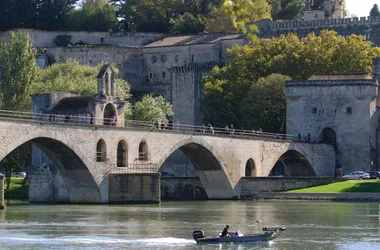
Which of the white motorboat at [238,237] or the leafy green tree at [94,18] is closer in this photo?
the white motorboat at [238,237]

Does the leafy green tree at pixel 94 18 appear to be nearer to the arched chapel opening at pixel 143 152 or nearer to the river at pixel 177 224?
the arched chapel opening at pixel 143 152

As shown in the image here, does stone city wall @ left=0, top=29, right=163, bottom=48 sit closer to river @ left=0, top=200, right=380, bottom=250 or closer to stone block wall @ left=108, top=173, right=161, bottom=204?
river @ left=0, top=200, right=380, bottom=250

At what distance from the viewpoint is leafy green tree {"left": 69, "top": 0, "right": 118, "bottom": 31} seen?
484 ft

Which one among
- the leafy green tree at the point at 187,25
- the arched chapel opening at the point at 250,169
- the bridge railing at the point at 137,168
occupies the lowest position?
the bridge railing at the point at 137,168

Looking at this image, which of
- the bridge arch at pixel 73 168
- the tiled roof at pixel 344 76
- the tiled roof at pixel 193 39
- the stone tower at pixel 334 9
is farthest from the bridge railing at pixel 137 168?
the stone tower at pixel 334 9

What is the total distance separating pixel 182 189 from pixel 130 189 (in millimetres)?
14964

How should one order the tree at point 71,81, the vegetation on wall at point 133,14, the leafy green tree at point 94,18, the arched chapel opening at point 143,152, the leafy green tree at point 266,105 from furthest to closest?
the leafy green tree at point 94,18
the vegetation on wall at point 133,14
the leafy green tree at point 266,105
the tree at point 71,81
the arched chapel opening at point 143,152

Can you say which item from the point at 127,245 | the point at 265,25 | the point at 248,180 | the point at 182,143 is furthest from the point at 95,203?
the point at 265,25

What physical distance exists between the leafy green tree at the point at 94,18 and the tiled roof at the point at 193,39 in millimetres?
10423

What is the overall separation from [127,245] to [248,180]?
39202 mm

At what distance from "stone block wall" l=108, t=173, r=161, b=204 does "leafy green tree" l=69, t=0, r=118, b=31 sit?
242 ft

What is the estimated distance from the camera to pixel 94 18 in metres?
148

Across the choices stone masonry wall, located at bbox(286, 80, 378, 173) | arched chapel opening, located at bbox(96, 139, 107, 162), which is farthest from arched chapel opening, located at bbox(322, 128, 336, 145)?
arched chapel opening, located at bbox(96, 139, 107, 162)

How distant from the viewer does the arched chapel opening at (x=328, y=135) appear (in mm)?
100125
